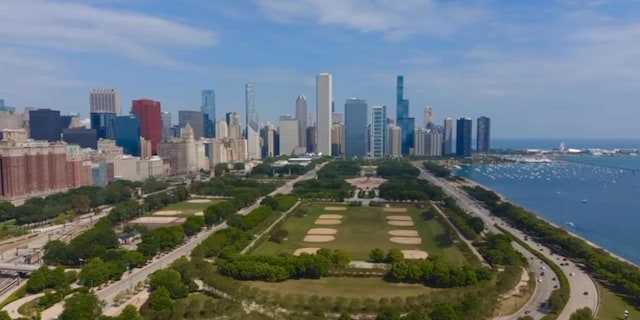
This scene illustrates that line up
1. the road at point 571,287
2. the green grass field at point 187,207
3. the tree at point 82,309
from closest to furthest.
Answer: the tree at point 82,309 < the road at point 571,287 < the green grass field at point 187,207

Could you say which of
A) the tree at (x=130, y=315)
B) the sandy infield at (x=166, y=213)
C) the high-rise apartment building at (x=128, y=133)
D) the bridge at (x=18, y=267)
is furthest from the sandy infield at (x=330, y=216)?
the high-rise apartment building at (x=128, y=133)

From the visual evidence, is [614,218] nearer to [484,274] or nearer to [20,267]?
[484,274]

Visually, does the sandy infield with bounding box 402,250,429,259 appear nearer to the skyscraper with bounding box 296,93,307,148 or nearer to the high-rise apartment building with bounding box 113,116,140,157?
the high-rise apartment building with bounding box 113,116,140,157

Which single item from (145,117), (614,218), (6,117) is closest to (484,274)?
(614,218)

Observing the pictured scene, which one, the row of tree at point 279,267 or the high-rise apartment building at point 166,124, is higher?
the high-rise apartment building at point 166,124

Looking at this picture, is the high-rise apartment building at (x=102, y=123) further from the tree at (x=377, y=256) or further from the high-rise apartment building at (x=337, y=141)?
the tree at (x=377, y=256)

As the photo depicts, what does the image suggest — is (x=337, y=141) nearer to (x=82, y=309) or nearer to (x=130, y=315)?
(x=82, y=309)

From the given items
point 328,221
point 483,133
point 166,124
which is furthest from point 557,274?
point 166,124
